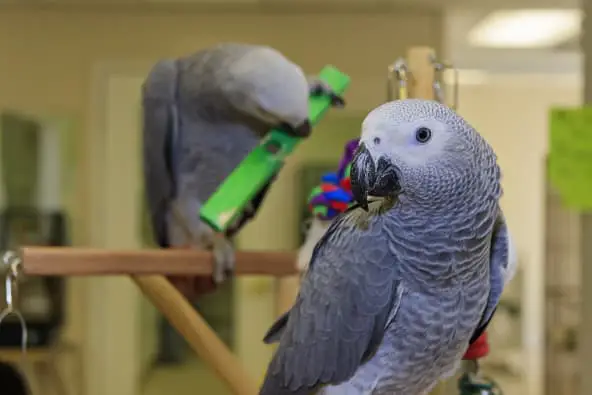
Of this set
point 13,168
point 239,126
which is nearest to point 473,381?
point 239,126

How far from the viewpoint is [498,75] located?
472cm

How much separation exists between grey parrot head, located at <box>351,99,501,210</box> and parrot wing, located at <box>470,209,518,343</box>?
0.10 m

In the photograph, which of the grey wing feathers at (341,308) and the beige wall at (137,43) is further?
the beige wall at (137,43)

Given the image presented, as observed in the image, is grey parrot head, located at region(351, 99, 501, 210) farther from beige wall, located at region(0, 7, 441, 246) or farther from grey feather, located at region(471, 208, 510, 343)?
beige wall, located at region(0, 7, 441, 246)

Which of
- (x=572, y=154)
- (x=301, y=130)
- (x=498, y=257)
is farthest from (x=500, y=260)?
(x=572, y=154)

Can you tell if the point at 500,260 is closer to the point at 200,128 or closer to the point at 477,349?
the point at 477,349

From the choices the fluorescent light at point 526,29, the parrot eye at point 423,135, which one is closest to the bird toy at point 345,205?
the parrot eye at point 423,135

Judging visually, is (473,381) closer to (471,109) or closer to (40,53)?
(40,53)

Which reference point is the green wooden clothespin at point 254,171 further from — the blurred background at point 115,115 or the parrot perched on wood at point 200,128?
the blurred background at point 115,115

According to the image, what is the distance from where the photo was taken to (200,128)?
1.22 metres

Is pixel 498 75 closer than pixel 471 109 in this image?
Yes

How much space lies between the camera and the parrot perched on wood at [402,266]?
0.54 m

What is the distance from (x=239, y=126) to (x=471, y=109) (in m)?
4.10

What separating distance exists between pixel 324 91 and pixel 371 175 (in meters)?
0.43
